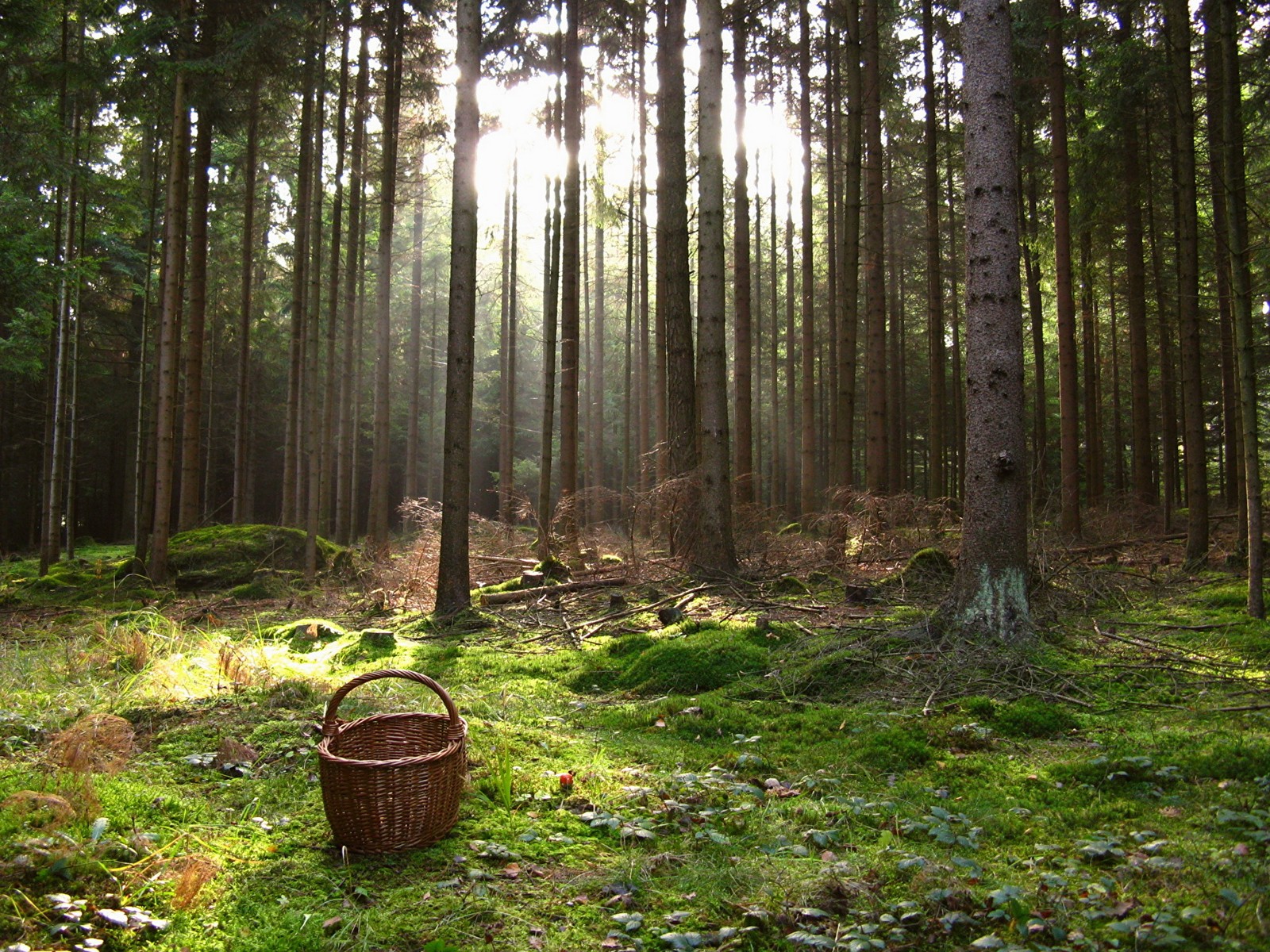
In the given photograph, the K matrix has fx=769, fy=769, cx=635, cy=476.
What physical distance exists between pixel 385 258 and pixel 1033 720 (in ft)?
50.9

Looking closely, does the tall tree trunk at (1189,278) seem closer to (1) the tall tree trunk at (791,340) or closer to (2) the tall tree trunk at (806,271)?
(2) the tall tree trunk at (806,271)

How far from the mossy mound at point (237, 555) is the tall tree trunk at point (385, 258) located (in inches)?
53.2

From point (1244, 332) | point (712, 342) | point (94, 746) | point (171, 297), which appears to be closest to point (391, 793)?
point (94, 746)

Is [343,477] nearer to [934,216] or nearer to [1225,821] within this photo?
[934,216]

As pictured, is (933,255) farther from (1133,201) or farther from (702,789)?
(702,789)

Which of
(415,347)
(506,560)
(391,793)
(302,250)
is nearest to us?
(391,793)

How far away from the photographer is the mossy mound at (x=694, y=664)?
6.23m

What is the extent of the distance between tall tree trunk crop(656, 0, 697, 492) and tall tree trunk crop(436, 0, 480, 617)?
320cm

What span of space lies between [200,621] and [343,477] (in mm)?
11222

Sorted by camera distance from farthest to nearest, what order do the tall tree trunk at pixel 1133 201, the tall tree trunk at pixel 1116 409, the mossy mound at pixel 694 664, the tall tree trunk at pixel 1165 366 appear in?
the tall tree trunk at pixel 1116 409
the tall tree trunk at pixel 1165 366
the tall tree trunk at pixel 1133 201
the mossy mound at pixel 694 664

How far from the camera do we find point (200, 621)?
33.2 ft

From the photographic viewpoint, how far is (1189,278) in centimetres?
945

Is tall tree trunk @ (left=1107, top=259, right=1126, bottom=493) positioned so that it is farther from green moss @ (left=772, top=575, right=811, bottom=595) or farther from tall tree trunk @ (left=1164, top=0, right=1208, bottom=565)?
green moss @ (left=772, top=575, right=811, bottom=595)

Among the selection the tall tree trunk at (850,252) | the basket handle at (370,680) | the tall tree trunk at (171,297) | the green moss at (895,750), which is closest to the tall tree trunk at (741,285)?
the tall tree trunk at (850,252)
